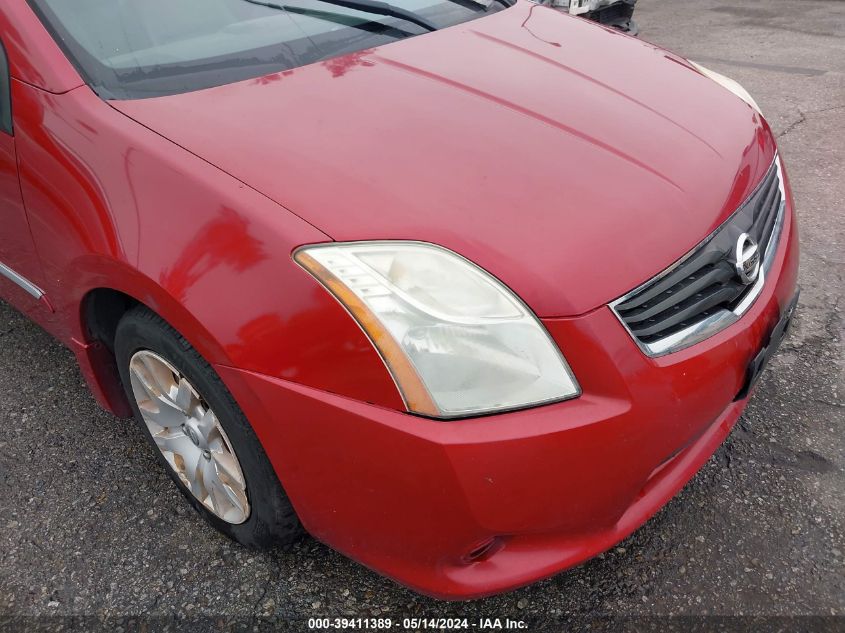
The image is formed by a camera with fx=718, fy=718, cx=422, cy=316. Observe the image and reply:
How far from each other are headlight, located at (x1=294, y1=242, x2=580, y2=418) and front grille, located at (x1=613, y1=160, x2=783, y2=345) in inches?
7.9

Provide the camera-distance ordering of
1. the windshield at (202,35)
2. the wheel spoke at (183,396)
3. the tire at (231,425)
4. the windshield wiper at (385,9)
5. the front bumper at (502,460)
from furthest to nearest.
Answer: the windshield wiper at (385,9) → the windshield at (202,35) → the wheel spoke at (183,396) → the tire at (231,425) → the front bumper at (502,460)

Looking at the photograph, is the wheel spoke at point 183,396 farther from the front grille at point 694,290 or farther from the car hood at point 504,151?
the front grille at point 694,290

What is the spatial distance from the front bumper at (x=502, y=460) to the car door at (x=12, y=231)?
91 cm

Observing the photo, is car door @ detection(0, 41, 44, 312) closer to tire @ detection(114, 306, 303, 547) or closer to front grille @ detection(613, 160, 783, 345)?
tire @ detection(114, 306, 303, 547)

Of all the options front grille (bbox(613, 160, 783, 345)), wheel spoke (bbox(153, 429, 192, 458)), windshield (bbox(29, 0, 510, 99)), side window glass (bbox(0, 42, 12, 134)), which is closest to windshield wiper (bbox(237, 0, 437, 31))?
windshield (bbox(29, 0, 510, 99))

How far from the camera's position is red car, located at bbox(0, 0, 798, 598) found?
1.31 metres

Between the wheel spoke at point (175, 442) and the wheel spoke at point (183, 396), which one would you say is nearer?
the wheel spoke at point (183, 396)

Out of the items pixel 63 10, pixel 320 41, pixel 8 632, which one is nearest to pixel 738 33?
pixel 320 41

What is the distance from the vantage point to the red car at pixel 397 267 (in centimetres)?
131

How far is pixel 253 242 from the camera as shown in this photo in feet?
4.51

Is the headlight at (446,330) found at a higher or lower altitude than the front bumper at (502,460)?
higher

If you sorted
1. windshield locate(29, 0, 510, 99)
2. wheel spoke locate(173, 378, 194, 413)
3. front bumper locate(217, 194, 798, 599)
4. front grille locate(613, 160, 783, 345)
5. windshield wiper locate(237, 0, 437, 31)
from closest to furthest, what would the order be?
front bumper locate(217, 194, 798, 599)
front grille locate(613, 160, 783, 345)
wheel spoke locate(173, 378, 194, 413)
windshield locate(29, 0, 510, 99)
windshield wiper locate(237, 0, 437, 31)

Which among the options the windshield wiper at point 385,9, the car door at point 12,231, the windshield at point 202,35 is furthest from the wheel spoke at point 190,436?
the windshield wiper at point 385,9

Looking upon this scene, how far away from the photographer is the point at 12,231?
201 cm
